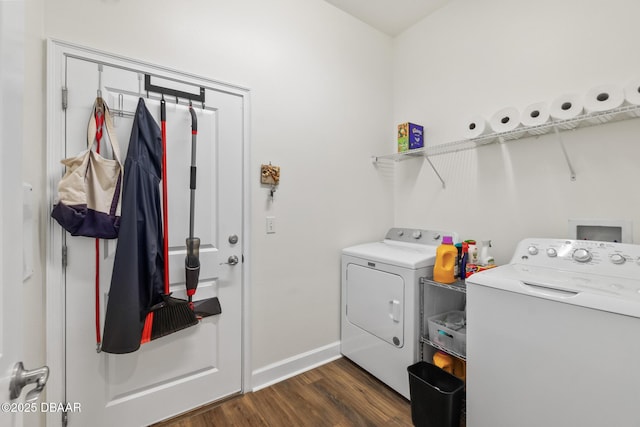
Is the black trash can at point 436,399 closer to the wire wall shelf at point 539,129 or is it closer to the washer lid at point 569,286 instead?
the washer lid at point 569,286

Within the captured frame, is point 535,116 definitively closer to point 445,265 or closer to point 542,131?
point 542,131

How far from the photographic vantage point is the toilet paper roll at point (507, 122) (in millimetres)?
1695

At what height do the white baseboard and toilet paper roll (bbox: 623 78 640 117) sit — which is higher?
toilet paper roll (bbox: 623 78 640 117)

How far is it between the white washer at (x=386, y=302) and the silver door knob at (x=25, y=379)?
1626 millimetres

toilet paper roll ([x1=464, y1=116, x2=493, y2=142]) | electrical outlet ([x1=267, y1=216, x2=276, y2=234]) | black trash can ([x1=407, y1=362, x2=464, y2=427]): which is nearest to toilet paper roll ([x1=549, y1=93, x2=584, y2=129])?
toilet paper roll ([x1=464, y1=116, x2=493, y2=142])

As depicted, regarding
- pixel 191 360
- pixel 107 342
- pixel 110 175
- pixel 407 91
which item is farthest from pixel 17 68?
pixel 407 91

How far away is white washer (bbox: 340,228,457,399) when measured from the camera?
5.85ft

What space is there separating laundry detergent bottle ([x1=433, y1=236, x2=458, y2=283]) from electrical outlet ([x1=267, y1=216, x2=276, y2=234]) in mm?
1098

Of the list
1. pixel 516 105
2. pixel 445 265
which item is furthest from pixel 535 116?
pixel 445 265

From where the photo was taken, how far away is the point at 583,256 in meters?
1.37

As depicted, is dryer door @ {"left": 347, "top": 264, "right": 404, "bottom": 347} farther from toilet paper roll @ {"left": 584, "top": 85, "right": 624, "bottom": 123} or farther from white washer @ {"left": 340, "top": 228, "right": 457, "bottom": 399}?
toilet paper roll @ {"left": 584, "top": 85, "right": 624, "bottom": 123}

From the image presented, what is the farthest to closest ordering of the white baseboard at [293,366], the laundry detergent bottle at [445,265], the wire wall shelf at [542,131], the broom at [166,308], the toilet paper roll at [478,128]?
the white baseboard at [293,366], the toilet paper roll at [478,128], the laundry detergent bottle at [445,265], the broom at [166,308], the wire wall shelf at [542,131]

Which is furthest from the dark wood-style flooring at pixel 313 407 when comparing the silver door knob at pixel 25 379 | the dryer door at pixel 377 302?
the silver door knob at pixel 25 379

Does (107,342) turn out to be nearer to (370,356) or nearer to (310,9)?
(370,356)
